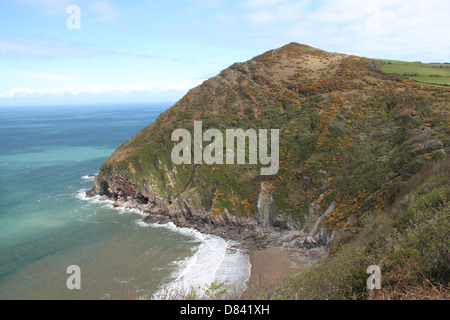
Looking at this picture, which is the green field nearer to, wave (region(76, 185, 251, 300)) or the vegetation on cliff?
the vegetation on cliff

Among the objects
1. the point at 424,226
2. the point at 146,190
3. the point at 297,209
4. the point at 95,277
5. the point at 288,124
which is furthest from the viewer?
the point at 288,124

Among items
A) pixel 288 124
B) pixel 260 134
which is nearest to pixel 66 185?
pixel 260 134

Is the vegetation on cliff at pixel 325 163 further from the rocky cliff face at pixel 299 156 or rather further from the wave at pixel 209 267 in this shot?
the wave at pixel 209 267

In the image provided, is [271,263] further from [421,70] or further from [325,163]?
[421,70]

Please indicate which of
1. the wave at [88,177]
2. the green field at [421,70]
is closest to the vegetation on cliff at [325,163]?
the green field at [421,70]

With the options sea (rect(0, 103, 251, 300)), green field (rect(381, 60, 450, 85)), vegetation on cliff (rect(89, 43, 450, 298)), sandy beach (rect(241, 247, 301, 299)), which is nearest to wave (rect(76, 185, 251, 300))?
sea (rect(0, 103, 251, 300))
